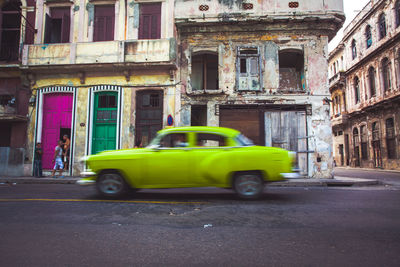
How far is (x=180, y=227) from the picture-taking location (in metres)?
3.79

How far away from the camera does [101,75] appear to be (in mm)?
15109

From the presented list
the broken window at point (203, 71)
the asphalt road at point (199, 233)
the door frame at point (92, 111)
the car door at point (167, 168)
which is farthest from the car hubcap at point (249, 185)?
the broken window at point (203, 71)

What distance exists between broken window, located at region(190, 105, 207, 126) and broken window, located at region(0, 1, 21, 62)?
10.7 metres

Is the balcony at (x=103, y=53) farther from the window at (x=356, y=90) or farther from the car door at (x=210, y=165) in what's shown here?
the window at (x=356, y=90)

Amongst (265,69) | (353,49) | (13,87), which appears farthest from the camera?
(353,49)

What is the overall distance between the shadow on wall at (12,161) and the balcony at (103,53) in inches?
187

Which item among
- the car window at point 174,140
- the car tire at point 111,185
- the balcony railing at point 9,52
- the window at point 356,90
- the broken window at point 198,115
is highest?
the window at point 356,90

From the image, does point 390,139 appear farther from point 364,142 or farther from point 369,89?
point 369,89

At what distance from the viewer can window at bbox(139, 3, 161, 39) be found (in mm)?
15352

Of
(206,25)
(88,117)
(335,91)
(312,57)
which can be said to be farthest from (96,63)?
(335,91)

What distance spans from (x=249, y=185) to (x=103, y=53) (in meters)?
12.0

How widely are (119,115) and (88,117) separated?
170 cm

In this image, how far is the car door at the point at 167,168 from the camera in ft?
19.7

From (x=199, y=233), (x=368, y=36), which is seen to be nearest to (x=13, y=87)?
(x=199, y=233)
